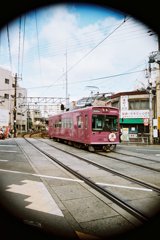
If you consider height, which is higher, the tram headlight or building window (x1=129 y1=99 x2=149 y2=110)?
building window (x1=129 y1=99 x2=149 y2=110)

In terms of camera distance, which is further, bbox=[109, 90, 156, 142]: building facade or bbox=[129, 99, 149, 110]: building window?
bbox=[129, 99, 149, 110]: building window

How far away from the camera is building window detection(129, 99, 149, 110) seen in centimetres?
2653

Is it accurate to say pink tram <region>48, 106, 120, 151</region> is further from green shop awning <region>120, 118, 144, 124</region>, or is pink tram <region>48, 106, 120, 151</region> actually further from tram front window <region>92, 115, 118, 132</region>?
green shop awning <region>120, 118, 144, 124</region>

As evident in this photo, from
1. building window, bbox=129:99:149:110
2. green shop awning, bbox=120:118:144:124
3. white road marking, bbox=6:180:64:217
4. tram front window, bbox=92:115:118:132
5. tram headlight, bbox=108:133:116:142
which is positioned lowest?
white road marking, bbox=6:180:64:217

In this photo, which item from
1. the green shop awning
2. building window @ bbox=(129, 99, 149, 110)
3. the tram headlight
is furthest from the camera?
building window @ bbox=(129, 99, 149, 110)

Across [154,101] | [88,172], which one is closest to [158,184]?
[88,172]

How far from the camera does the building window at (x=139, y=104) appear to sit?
2653 centimetres

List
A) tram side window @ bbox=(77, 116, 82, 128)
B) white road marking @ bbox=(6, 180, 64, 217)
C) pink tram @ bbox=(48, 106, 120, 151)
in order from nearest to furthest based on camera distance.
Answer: white road marking @ bbox=(6, 180, 64, 217) < pink tram @ bbox=(48, 106, 120, 151) < tram side window @ bbox=(77, 116, 82, 128)

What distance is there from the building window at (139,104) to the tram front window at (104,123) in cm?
1386

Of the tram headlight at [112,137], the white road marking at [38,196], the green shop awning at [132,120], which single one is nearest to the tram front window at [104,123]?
the tram headlight at [112,137]

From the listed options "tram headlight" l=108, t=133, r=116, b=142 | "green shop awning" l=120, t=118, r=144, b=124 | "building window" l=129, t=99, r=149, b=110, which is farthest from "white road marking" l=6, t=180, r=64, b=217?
"building window" l=129, t=99, r=149, b=110

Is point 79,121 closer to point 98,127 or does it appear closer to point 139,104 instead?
point 98,127

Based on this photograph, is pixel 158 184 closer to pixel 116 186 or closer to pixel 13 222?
pixel 116 186

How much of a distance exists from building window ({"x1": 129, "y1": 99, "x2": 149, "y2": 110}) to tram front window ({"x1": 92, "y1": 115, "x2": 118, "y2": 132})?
13.9 meters
